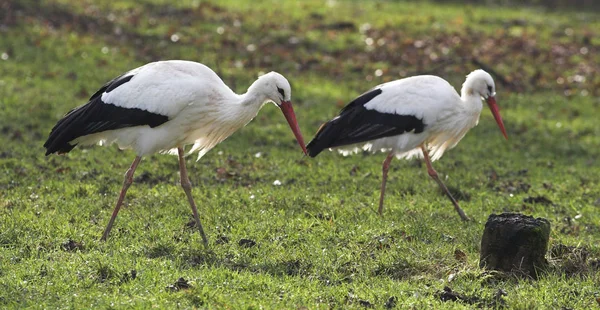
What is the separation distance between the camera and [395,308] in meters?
5.12

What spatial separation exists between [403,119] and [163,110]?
7.55 ft

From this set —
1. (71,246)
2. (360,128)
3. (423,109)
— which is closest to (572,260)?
(423,109)

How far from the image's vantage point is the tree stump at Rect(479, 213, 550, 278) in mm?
5754

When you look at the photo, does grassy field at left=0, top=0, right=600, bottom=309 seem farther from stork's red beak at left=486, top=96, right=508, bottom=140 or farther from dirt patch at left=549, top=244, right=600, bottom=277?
stork's red beak at left=486, top=96, right=508, bottom=140

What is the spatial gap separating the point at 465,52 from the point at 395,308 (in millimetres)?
10040

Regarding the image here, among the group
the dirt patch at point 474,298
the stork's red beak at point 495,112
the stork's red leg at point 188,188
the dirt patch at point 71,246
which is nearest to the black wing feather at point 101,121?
the stork's red leg at point 188,188

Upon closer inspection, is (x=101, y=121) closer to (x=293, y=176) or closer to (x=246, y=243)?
(x=246, y=243)

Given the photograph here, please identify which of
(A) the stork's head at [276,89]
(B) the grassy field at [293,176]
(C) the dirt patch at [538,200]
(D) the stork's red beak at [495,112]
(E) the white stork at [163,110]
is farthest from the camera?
(D) the stork's red beak at [495,112]

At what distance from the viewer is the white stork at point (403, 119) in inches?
308

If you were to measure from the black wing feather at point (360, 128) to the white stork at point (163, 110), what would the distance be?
0.93 m

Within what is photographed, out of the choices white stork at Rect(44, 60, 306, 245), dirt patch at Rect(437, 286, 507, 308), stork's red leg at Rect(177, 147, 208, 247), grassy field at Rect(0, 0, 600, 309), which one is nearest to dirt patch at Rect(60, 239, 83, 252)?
grassy field at Rect(0, 0, 600, 309)

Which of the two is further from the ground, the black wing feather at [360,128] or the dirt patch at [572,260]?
the black wing feather at [360,128]

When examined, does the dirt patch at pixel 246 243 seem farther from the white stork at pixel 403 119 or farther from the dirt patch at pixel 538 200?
the dirt patch at pixel 538 200

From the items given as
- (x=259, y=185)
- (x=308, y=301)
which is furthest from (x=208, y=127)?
(x=308, y=301)
